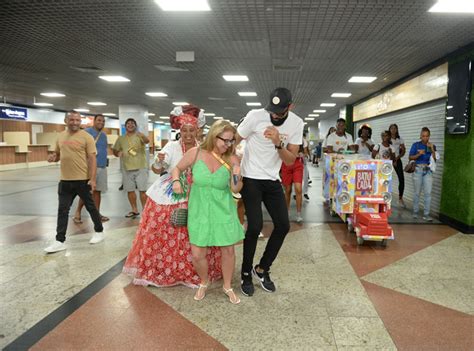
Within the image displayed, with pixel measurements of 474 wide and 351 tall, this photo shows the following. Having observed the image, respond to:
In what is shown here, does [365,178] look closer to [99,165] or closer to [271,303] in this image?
[271,303]

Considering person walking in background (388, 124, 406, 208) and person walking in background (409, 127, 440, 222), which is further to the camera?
person walking in background (388, 124, 406, 208)

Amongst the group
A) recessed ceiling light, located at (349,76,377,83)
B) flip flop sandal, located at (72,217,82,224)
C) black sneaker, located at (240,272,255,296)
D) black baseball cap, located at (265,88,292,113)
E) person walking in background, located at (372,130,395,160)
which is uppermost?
recessed ceiling light, located at (349,76,377,83)

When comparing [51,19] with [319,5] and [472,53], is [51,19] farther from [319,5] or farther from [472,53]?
[472,53]

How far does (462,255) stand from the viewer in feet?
13.2

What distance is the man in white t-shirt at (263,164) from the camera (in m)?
2.79

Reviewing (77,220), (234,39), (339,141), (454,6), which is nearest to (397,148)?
(339,141)

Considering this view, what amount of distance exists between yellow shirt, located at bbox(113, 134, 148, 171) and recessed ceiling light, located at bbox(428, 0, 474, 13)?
13.9 ft

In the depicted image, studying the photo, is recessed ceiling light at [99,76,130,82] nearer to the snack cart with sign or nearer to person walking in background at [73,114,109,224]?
person walking in background at [73,114,109,224]

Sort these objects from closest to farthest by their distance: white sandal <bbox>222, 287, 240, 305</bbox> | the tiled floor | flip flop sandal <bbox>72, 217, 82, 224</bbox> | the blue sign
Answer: the tiled floor → white sandal <bbox>222, 287, 240, 305</bbox> → flip flop sandal <bbox>72, 217, 82, 224</bbox> → the blue sign

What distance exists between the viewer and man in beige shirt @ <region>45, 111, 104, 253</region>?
13.1 feet

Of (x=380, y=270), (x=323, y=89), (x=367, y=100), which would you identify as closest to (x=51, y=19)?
(x=380, y=270)

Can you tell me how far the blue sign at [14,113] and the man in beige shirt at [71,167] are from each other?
16038 mm

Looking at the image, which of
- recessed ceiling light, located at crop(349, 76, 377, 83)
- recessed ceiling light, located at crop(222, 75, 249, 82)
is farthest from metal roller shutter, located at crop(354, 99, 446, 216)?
recessed ceiling light, located at crop(222, 75, 249, 82)

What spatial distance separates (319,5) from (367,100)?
26.5ft
